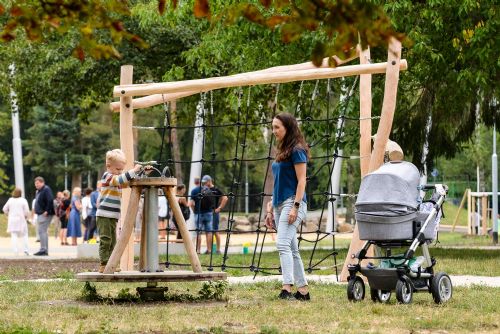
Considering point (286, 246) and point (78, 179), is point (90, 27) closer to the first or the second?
point (286, 246)

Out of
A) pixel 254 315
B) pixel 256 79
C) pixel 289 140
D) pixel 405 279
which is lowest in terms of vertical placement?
pixel 254 315

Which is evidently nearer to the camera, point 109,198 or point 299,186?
point 299,186

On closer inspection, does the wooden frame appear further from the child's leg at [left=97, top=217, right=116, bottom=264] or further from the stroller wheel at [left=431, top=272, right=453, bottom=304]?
the stroller wheel at [left=431, top=272, right=453, bottom=304]

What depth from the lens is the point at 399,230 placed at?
36.3 ft

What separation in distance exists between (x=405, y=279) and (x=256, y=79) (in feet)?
12.6

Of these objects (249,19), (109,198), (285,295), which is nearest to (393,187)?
(285,295)

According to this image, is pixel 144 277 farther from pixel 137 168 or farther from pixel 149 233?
pixel 137 168

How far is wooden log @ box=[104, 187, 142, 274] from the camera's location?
11.1 m

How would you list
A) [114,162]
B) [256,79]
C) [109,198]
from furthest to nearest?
1. [256,79]
2. [109,198]
3. [114,162]

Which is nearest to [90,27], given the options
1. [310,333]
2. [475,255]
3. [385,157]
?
[310,333]

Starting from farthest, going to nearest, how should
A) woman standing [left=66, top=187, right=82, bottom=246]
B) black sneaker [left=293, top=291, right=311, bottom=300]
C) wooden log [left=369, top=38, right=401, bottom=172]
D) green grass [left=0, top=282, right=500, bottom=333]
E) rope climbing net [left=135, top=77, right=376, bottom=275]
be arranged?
1. woman standing [left=66, top=187, right=82, bottom=246]
2. rope climbing net [left=135, top=77, right=376, bottom=275]
3. wooden log [left=369, top=38, right=401, bottom=172]
4. black sneaker [left=293, top=291, right=311, bottom=300]
5. green grass [left=0, top=282, right=500, bottom=333]

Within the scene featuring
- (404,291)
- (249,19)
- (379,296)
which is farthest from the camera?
(379,296)

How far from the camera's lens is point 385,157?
13.6m

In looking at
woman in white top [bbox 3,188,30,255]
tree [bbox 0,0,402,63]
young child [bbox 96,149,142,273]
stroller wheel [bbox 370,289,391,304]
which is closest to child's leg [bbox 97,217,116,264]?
young child [bbox 96,149,142,273]
